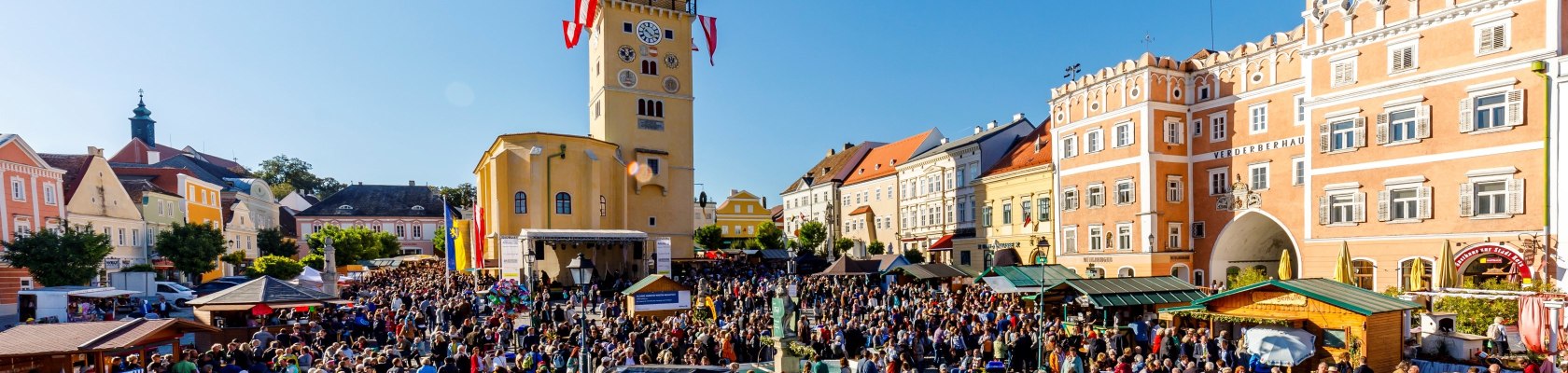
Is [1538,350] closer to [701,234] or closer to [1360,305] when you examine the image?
[1360,305]

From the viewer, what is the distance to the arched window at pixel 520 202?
141 ft

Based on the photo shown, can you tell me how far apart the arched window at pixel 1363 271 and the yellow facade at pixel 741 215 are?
57.1m

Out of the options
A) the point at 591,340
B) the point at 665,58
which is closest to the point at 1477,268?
the point at 591,340

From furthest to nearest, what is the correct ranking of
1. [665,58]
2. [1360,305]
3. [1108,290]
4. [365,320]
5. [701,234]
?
[701,234], [665,58], [365,320], [1108,290], [1360,305]

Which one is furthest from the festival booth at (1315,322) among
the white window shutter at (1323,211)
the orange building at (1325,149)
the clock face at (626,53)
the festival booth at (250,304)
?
the clock face at (626,53)

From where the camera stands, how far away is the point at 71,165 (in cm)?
3962

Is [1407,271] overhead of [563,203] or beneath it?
beneath

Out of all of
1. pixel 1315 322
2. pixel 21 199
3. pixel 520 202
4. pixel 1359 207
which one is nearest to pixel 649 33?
pixel 520 202

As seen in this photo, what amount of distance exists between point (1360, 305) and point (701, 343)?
11351 millimetres

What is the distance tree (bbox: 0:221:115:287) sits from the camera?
98.5ft

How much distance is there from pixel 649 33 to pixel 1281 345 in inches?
1564

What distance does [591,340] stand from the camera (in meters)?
17.9

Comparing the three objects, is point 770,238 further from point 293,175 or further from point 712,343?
point 293,175

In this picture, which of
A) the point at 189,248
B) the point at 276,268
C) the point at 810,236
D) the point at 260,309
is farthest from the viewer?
the point at 810,236
